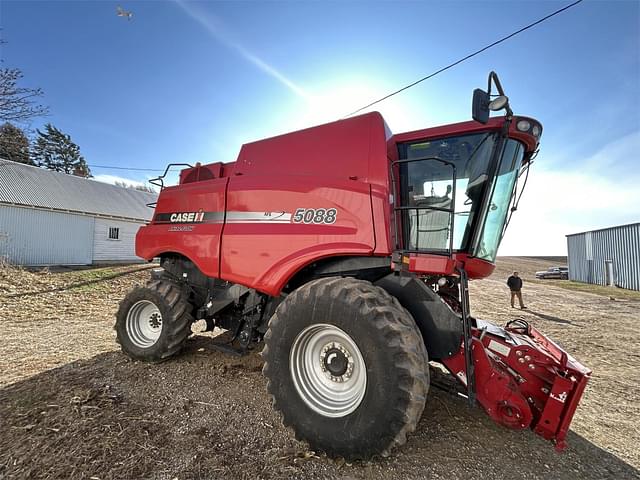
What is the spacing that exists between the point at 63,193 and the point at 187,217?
66.2 ft

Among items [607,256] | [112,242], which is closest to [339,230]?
[112,242]

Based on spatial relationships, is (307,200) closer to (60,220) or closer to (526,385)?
(526,385)

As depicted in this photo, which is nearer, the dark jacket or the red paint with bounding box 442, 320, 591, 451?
the red paint with bounding box 442, 320, 591, 451

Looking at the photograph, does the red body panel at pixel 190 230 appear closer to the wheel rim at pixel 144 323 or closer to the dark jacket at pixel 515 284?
the wheel rim at pixel 144 323

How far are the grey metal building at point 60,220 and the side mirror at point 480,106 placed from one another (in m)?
18.9

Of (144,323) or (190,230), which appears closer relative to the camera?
(190,230)

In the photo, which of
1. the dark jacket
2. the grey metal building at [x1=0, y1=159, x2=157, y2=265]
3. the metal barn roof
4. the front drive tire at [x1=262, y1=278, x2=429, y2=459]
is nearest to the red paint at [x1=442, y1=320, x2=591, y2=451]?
the front drive tire at [x1=262, y1=278, x2=429, y2=459]

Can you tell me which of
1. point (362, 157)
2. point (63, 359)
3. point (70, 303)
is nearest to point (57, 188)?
point (70, 303)

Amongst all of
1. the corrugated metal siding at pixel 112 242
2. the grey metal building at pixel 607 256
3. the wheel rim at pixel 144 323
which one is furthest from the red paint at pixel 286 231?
the grey metal building at pixel 607 256

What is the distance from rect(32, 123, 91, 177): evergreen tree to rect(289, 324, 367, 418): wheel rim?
173 feet

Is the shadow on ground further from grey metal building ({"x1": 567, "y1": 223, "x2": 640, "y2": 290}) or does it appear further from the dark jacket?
grey metal building ({"x1": 567, "y1": 223, "x2": 640, "y2": 290})

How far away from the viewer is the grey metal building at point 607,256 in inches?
846

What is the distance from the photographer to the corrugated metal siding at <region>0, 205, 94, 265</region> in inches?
612

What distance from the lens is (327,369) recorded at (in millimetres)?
2773
